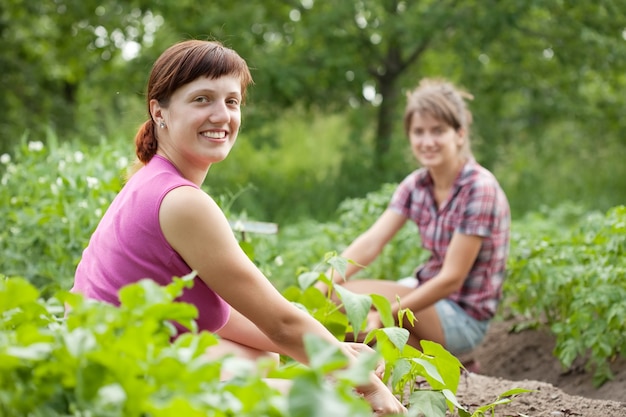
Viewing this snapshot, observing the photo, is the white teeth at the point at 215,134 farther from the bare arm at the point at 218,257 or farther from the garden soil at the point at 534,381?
the garden soil at the point at 534,381

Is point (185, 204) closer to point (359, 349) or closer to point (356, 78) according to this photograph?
point (359, 349)

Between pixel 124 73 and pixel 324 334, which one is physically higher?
pixel 124 73

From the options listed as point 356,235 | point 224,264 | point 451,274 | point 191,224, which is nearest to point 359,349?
point 224,264

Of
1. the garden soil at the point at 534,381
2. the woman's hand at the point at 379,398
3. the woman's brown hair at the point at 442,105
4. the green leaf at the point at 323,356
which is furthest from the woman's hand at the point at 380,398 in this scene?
the woman's brown hair at the point at 442,105

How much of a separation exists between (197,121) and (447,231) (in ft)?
5.92

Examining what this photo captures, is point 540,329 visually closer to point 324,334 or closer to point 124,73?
point 324,334

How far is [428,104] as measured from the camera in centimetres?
374

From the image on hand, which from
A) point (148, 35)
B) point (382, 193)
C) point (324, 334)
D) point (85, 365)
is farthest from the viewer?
point (148, 35)

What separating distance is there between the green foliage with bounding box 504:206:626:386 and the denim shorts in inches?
10.7

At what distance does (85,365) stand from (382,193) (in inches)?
139

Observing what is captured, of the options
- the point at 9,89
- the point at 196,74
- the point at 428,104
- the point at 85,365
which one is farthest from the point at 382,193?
the point at 9,89

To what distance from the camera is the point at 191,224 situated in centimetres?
190

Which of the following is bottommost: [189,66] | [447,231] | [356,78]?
[447,231]

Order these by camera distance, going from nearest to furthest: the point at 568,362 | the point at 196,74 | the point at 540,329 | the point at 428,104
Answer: the point at 196,74, the point at 568,362, the point at 428,104, the point at 540,329
